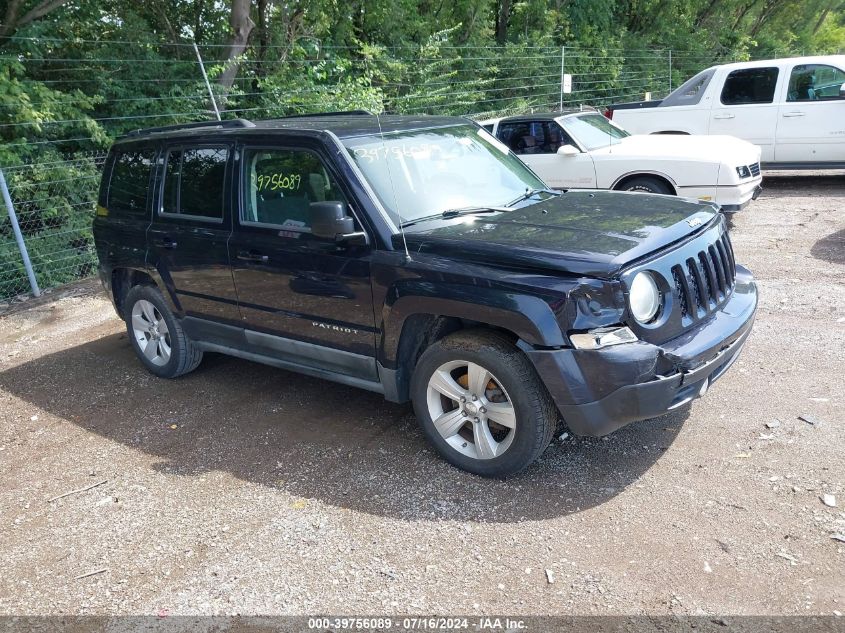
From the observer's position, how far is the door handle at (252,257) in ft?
14.6

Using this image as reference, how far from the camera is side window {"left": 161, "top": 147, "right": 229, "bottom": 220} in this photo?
4734 mm

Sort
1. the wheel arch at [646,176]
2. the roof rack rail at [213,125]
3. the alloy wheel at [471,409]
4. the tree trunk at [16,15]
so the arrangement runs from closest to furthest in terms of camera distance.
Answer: the alloy wheel at [471,409] → the roof rack rail at [213,125] → the wheel arch at [646,176] → the tree trunk at [16,15]

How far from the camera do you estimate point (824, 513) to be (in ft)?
10.9

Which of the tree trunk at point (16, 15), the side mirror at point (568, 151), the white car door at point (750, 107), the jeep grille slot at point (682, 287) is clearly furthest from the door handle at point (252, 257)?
the white car door at point (750, 107)

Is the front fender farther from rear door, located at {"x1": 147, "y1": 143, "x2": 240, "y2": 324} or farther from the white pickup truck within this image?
the white pickup truck

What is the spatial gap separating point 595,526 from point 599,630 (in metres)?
0.69

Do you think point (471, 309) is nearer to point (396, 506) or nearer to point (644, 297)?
point (644, 297)

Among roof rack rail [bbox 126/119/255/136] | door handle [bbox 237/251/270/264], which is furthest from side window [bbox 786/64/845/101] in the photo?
door handle [bbox 237/251/270/264]

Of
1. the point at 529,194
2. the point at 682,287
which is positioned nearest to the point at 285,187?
the point at 529,194

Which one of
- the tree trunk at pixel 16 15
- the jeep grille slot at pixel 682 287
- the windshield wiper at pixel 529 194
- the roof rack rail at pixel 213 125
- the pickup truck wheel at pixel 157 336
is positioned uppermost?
the tree trunk at pixel 16 15

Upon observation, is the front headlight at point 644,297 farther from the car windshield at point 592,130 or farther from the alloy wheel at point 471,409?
the car windshield at point 592,130

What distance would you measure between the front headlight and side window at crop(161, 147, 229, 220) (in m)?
2.80

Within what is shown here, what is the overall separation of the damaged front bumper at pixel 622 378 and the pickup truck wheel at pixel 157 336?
10.2ft

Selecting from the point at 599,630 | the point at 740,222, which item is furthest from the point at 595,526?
the point at 740,222
